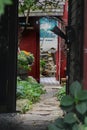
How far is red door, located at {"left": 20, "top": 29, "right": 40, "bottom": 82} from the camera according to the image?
1830cm

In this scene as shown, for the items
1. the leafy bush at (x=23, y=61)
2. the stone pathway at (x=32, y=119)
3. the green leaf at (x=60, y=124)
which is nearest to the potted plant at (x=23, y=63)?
the leafy bush at (x=23, y=61)

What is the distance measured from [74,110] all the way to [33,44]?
14.8 metres

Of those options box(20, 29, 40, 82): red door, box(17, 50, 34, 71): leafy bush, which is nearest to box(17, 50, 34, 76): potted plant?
box(17, 50, 34, 71): leafy bush

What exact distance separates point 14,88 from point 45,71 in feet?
48.9

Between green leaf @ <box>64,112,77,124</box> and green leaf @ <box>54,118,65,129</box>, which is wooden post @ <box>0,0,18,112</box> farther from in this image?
green leaf @ <box>64,112,77,124</box>

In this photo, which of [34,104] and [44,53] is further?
[44,53]

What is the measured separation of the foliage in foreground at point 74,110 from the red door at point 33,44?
14506 mm

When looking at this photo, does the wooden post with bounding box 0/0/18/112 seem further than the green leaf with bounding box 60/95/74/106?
Yes

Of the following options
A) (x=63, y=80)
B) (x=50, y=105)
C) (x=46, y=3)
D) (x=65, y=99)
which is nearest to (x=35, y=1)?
(x=46, y=3)

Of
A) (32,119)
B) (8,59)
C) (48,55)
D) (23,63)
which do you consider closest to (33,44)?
(23,63)

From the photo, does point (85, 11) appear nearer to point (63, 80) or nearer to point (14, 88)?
point (14, 88)

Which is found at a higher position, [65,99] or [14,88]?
[65,99]

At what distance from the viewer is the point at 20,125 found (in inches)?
285

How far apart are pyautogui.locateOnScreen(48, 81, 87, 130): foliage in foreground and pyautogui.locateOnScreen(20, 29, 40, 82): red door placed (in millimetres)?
14506
